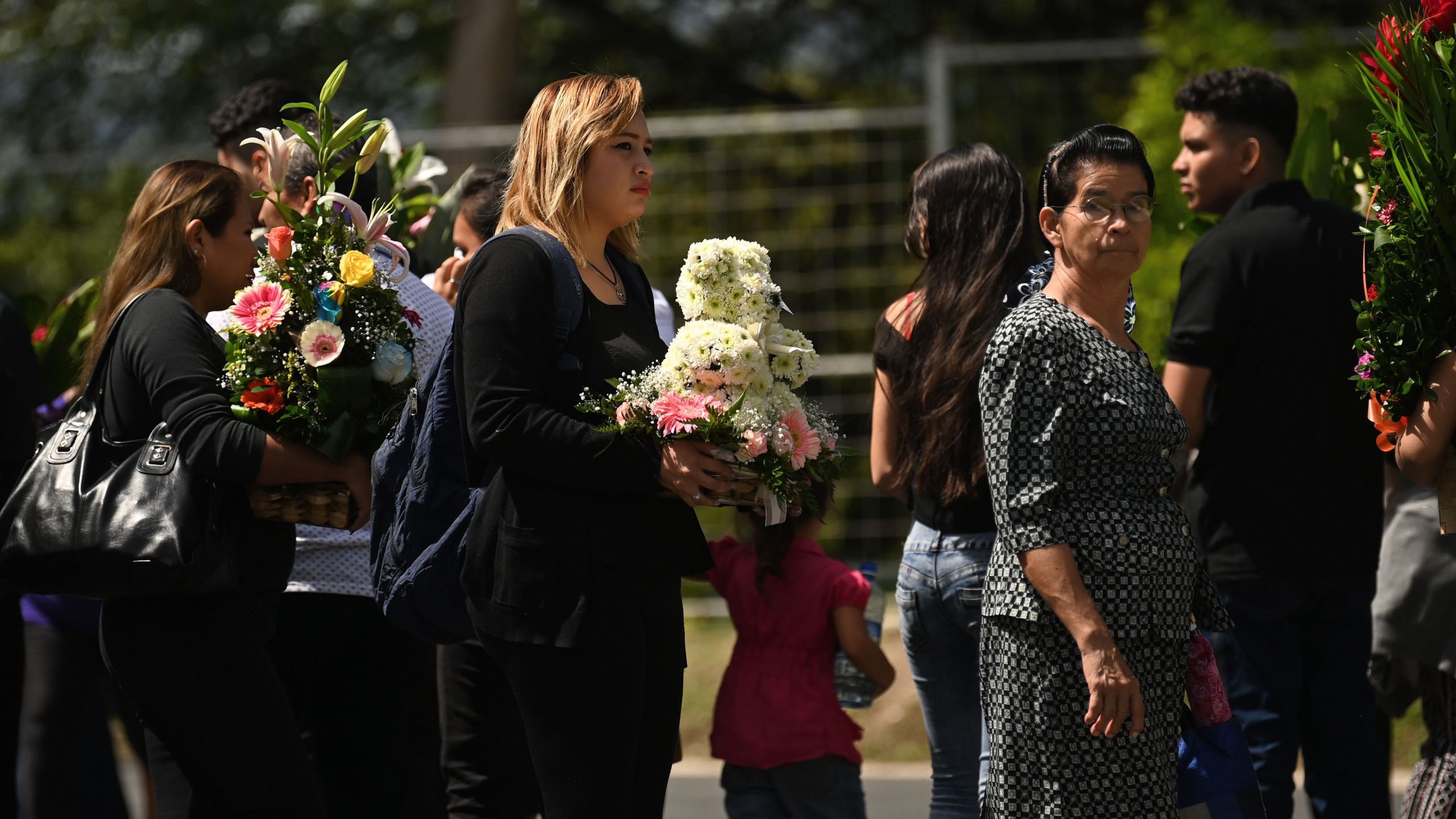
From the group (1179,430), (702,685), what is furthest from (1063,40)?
(1179,430)

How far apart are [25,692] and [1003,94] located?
5.35 m

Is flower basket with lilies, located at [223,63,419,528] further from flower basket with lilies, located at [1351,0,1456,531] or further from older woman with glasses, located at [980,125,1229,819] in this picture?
flower basket with lilies, located at [1351,0,1456,531]

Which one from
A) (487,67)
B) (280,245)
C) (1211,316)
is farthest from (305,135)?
(487,67)

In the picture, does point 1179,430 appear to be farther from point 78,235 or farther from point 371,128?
point 78,235

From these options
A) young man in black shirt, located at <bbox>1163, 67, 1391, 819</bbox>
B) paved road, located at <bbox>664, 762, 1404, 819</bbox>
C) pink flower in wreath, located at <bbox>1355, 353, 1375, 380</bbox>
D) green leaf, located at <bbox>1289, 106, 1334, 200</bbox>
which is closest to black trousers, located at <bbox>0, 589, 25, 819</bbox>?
paved road, located at <bbox>664, 762, 1404, 819</bbox>

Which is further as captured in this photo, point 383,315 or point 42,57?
point 42,57

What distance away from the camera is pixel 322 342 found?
350 cm

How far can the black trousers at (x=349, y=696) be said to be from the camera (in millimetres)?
3924

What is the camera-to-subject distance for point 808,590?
435cm

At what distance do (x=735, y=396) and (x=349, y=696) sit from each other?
1.61 m

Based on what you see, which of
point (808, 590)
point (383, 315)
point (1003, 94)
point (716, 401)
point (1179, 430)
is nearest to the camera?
point (716, 401)

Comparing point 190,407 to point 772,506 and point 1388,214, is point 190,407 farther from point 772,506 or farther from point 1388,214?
point 1388,214

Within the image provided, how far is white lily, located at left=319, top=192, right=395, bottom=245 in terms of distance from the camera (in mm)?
3660

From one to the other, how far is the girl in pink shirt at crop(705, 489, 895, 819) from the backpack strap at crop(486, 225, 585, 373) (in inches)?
54.6
